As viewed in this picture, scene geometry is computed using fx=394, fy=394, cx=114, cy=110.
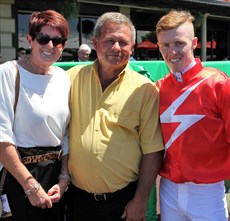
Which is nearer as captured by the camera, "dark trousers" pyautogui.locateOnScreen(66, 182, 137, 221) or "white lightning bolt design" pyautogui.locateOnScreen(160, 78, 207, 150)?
"white lightning bolt design" pyautogui.locateOnScreen(160, 78, 207, 150)

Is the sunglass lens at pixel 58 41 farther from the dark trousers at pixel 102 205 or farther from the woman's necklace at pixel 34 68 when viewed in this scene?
the dark trousers at pixel 102 205

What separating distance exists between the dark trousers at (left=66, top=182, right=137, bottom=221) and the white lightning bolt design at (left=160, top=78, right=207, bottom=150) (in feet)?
1.28

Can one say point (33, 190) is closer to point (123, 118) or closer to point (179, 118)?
point (123, 118)

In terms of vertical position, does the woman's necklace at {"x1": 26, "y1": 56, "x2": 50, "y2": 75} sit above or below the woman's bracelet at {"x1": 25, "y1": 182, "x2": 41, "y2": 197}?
A: above

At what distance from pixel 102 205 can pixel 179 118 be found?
70 centimetres

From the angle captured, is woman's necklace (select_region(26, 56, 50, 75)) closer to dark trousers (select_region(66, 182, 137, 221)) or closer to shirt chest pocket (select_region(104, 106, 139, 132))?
shirt chest pocket (select_region(104, 106, 139, 132))

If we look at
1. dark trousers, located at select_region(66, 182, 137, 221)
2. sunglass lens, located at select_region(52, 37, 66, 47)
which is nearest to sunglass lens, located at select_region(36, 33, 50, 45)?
sunglass lens, located at select_region(52, 37, 66, 47)

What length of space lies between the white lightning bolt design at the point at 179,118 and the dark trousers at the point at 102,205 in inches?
15.3

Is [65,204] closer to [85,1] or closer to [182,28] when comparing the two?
[182,28]

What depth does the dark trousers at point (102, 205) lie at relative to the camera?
238cm

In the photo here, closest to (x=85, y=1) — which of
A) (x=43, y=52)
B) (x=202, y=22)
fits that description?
(x=202, y=22)

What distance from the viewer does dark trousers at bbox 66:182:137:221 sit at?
2.38 m

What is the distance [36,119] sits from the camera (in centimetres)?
221

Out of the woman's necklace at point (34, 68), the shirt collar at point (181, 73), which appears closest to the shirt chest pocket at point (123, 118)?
the shirt collar at point (181, 73)
